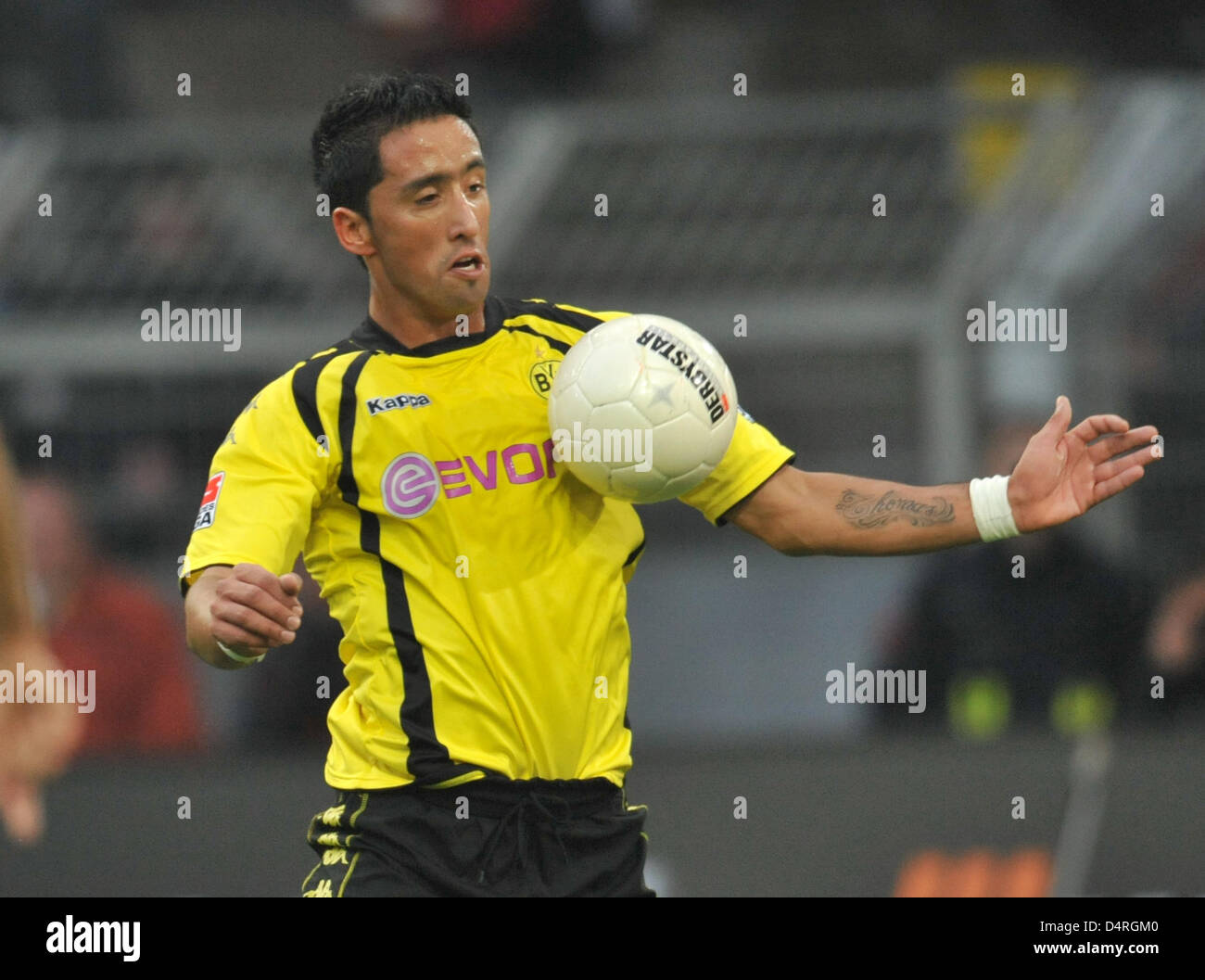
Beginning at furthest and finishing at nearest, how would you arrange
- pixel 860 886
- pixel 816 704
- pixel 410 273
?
pixel 816 704 → pixel 860 886 → pixel 410 273

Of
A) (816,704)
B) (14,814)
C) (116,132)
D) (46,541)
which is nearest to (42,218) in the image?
(116,132)

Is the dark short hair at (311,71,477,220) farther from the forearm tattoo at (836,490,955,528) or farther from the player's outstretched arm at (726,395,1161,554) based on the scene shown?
the forearm tattoo at (836,490,955,528)

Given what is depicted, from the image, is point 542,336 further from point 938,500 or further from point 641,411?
point 938,500

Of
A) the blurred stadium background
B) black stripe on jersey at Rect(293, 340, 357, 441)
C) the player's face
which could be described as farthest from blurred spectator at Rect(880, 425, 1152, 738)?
black stripe on jersey at Rect(293, 340, 357, 441)

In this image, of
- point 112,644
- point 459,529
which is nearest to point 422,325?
point 459,529

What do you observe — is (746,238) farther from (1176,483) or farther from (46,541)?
(46,541)

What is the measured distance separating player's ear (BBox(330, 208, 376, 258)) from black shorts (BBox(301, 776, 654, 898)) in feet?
3.83

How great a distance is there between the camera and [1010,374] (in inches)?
252

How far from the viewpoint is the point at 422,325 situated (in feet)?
11.9

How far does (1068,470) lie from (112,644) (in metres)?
3.70

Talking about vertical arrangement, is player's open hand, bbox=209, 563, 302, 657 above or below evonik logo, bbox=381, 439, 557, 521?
below

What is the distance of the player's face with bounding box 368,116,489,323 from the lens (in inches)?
138
